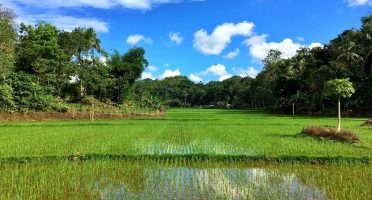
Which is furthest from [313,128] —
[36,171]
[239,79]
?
[239,79]

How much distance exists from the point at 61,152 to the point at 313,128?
11254mm

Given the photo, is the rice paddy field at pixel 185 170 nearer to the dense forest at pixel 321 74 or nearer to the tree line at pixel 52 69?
the tree line at pixel 52 69

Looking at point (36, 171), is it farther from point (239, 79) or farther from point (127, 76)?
point (239, 79)

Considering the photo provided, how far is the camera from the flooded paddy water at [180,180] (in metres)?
6.99

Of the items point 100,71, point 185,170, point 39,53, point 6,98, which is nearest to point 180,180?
point 185,170

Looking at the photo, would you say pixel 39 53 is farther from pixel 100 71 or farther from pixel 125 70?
pixel 125 70

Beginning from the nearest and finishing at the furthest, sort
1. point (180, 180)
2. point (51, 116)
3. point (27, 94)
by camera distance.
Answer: point (180, 180), point (27, 94), point (51, 116)

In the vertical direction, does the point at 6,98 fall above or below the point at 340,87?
below

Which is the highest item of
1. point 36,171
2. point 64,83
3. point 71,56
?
point 71,56

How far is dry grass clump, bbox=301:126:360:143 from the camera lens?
14648 mm

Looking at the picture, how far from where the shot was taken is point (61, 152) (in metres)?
12.0

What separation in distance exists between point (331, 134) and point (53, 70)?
2976 cm

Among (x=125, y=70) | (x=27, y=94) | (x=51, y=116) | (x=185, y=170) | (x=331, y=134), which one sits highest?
(x=125, y=70)

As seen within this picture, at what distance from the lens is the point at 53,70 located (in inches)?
1469
